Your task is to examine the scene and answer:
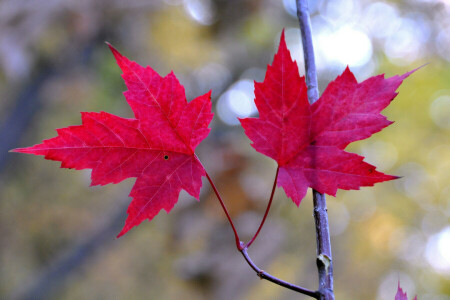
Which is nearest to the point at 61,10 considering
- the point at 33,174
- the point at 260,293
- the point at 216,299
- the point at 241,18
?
the point at 241,18

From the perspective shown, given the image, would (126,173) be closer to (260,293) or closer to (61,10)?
(61,10)

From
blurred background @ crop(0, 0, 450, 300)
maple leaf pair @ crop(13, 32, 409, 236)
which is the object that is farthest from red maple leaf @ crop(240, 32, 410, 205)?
blurred background @ crop(0, 0, 450, 300)

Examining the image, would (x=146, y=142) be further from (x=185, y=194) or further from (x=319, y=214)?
(x=185, y=194)

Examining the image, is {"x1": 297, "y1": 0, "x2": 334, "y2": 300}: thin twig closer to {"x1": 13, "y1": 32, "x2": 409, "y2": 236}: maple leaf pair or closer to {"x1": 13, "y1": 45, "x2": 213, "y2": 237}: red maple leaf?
{"x1": 13, "y1": 32, "x2": 409, "y2": 236}: maple leaf pair

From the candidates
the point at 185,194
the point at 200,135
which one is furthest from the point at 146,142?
the point at 185,194

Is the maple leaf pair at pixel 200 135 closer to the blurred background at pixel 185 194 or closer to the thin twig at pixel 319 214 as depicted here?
the thin twig at pixel 319 214
